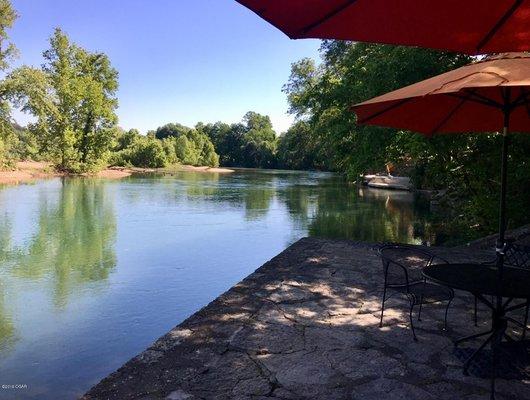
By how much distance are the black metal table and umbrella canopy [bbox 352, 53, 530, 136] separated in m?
1.09

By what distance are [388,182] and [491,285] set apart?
31102 millimetres

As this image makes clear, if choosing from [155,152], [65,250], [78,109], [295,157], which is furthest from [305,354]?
[295,157]

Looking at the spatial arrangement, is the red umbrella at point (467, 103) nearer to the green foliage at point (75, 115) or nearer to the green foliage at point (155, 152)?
the green foliage at point (75, 115)

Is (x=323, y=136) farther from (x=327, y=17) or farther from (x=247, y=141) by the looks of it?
(x=247, y=141)

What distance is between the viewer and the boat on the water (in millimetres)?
31214

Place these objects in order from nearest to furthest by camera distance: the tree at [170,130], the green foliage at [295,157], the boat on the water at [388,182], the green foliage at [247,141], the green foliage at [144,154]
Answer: the boat on the water at [388,182] → the green foliage at [144,154] → the green foliage at [295,157] → the green foliage at [247,141] → the tree at [170,130]

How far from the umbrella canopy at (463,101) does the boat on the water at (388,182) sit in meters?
27.0

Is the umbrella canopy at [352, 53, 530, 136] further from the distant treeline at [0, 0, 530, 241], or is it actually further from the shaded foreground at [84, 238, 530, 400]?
the distant treeline at [0, 0, 530, 241]

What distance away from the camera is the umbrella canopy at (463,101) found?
2.34 m

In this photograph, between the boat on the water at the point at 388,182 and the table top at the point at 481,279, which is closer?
the table top at the point at 481,279

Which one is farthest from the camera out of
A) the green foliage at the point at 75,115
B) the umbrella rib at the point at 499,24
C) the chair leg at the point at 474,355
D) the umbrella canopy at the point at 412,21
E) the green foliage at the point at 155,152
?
the green foliage at the point at 155,152

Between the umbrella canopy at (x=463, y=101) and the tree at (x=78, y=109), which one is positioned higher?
the tree at (x=78, y=109)

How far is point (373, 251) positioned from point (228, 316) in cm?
336

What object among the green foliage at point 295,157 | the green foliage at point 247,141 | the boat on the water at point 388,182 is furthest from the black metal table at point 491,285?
the green foliage at point 247,141
